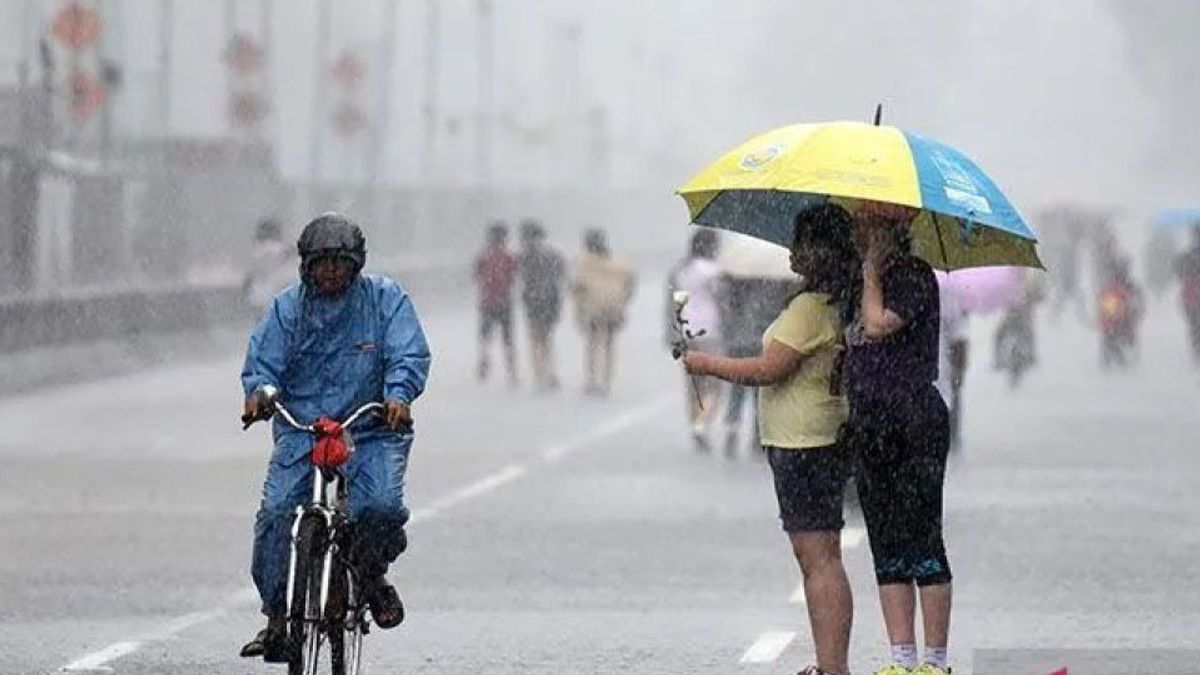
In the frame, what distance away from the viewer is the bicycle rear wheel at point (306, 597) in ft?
34.2

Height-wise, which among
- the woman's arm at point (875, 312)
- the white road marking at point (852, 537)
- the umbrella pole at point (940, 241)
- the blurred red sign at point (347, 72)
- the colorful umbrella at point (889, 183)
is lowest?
the white road marking at point (852, 537)

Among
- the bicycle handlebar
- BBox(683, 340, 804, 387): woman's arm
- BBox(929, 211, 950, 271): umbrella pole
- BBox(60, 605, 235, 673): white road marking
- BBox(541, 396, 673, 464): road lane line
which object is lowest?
BBox(541, 396, 673, 464): road lane line

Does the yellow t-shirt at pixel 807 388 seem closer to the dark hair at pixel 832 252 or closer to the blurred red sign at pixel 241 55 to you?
the dark hair at pixel 832 252

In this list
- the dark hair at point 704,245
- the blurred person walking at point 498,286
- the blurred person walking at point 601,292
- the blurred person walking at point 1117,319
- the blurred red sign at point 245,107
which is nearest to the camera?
the dark hair at point 704,245

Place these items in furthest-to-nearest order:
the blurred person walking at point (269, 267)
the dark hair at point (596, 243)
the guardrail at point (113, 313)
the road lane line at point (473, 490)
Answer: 1. the blurred person walking at point (269, 267)
2. the guardrail at point (113, 313)
3. the dark hair at point (596, 243)
4. the road lane line at point (473, 490)

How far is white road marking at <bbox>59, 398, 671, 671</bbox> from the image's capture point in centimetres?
1280

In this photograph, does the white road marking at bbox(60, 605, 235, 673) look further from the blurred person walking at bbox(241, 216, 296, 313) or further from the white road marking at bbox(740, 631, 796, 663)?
the blurred person walking at bbox(241, 216, 296, 313)

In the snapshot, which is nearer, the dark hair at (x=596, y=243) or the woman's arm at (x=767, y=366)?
the woman's arm at (x=767, y=366)

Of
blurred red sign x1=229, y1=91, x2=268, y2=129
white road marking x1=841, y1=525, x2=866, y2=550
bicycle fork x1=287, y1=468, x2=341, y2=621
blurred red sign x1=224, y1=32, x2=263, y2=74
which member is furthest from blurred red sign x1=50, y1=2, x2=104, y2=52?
bicycle fork x1=287, y1=468, x2=341, y2=621

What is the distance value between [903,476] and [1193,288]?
98.6 ft

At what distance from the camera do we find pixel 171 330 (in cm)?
3888

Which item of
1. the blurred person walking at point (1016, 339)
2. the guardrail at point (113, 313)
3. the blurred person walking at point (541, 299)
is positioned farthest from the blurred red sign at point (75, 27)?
the blurred person walking at point (1016, 339)

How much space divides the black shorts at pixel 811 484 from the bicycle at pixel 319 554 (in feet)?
3.99

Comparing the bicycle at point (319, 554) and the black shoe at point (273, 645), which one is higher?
the bicycle at point (319, 554)
